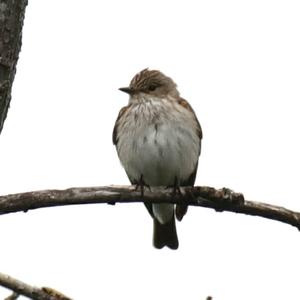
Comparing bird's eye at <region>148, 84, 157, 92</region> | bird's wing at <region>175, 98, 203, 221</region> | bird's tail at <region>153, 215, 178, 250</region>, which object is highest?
bird's eye at <region>148, 84, 157, 92</region>

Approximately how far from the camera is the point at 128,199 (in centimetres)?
612

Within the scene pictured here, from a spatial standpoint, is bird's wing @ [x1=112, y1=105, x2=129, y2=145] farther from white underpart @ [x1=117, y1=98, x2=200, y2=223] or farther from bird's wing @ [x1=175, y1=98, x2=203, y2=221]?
bird's wing @ [x1=175, y1=98, x2=203, y2=221]

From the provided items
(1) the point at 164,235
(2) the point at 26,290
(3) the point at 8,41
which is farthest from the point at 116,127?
(2) the point at 26,290

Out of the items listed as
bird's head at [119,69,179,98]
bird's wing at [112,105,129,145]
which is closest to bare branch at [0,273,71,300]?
bird's wing at [112,105,129,145]

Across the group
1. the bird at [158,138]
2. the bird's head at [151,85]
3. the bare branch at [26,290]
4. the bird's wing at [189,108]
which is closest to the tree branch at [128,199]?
the bare branch at [26,290]

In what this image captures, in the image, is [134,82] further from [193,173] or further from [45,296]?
[45,296]

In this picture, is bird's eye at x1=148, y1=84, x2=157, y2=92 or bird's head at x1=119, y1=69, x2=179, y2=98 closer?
bird's head at x1=119, y1=69, x2=179, y2=98

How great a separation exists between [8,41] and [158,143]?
3075 millimetres

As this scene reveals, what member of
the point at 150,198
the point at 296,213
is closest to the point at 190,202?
the point at 150,198

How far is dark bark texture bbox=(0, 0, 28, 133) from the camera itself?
558 cm

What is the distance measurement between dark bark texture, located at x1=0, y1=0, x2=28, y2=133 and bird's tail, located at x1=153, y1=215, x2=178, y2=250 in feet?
15.0

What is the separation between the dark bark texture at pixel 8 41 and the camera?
5.58m

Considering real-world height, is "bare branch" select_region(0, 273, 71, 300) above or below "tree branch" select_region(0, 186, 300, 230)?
below

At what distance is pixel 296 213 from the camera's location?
5836mm
